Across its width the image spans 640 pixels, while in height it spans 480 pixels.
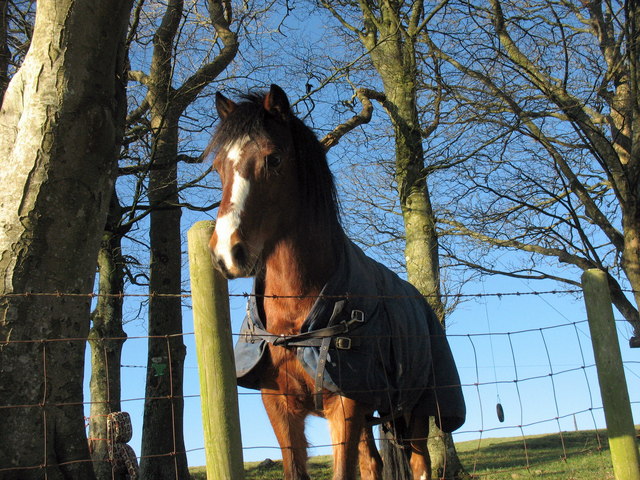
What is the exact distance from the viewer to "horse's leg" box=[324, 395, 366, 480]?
12.2ft

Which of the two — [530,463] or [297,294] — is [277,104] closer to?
[297,294]

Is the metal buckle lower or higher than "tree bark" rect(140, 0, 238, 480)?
lower

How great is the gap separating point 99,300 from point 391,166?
4943 millimetres

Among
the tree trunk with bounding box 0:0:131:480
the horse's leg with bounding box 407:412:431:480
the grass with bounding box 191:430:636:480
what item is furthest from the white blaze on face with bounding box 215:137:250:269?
the grass with bounding box 191:430:636:480

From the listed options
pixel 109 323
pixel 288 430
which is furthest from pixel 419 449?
pixel 109 323

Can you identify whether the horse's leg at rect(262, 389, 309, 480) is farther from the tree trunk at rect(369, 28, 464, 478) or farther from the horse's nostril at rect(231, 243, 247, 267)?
the tree trunk at rect(369, 28, 464, 478)

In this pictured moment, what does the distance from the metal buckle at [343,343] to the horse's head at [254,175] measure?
61cm

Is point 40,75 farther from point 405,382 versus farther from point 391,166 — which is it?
point 391,166

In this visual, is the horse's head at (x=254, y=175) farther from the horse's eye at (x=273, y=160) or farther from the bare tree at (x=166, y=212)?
the bare tree at (x=166, y=212)

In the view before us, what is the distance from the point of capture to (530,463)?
10875 mm

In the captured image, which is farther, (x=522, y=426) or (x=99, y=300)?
(x=99, y=300)

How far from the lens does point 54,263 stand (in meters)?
4.09

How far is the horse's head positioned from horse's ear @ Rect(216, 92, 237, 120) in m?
0.02

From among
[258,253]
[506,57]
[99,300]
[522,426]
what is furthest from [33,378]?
[506,57]
